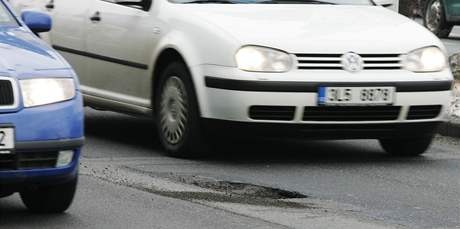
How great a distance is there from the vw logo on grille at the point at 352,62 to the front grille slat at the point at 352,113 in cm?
26

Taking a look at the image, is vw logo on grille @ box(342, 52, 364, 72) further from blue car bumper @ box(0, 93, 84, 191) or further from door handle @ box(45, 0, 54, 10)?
door handle @ box(45, 0, 54, 10)

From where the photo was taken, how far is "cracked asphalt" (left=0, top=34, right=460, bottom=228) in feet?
21.0

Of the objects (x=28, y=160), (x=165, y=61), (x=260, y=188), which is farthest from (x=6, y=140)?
(x=165, y=61)

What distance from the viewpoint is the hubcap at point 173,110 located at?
28.3 feet

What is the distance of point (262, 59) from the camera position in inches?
323

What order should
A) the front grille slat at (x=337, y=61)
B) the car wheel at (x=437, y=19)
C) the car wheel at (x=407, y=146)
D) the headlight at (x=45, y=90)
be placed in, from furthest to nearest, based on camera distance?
the car wheel at (x=437, y=19) → the car wheel at (x=407, y=146) → the front grille slat at (x=337, y=61) → the headlight at (x=45, y=90)

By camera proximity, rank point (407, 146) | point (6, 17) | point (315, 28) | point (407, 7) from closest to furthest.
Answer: point (6, 17)
point (315, 28)
point (407, 146)
point (407, 7)

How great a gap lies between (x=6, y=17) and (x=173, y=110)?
2.11 meters

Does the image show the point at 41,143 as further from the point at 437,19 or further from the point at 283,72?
the point at 437,19

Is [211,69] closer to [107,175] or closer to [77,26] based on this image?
[107,175]

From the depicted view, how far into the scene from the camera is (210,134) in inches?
334

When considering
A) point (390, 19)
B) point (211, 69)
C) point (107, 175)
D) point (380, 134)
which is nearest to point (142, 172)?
point (107, 175)

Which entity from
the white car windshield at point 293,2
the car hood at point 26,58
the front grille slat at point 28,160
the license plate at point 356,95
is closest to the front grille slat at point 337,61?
the license plate at point 356,95

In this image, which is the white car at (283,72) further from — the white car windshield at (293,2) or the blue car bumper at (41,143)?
the blue car bumper at (41,143)
